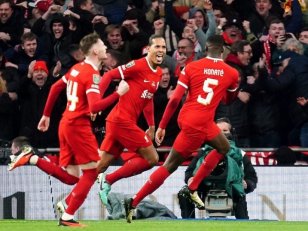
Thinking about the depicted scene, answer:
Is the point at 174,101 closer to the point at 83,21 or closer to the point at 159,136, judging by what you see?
the point at 159,136

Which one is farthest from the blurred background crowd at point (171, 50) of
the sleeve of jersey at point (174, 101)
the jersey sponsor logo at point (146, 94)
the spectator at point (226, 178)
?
the sleeve of jersey at point (174, 101)

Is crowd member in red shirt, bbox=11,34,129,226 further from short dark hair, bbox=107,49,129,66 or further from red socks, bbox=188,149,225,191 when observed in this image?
short dark hair, bbox=107,49,129,66

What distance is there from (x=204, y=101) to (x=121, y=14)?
6259mm

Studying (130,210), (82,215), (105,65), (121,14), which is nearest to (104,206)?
(82,215)

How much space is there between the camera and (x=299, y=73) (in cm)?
2111

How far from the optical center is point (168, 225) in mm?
16531

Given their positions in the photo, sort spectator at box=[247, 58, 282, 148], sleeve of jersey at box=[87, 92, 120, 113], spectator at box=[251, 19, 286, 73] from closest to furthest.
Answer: sleeve of jersey at box=[87, 92, 120, 113]
spectator at box=[247, 58, 282, 148]
spectator at box=[251, 19, 286, 73]

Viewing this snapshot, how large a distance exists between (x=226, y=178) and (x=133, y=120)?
153cm

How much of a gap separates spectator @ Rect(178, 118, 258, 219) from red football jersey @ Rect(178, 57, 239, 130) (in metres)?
0.59

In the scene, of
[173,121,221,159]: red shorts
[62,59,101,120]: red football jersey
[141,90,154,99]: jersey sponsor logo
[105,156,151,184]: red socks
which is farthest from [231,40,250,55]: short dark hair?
→ [62,59,101,120]: red football jersey

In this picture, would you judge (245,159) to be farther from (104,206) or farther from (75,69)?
(75,69)

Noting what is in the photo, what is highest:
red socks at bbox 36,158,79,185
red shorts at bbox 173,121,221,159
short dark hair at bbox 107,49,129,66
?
short dark hair at bbox 107,49,129,66

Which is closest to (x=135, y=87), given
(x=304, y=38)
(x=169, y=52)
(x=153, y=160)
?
(x=153, y=160)

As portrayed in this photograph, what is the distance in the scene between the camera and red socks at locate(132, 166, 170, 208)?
17250mm
